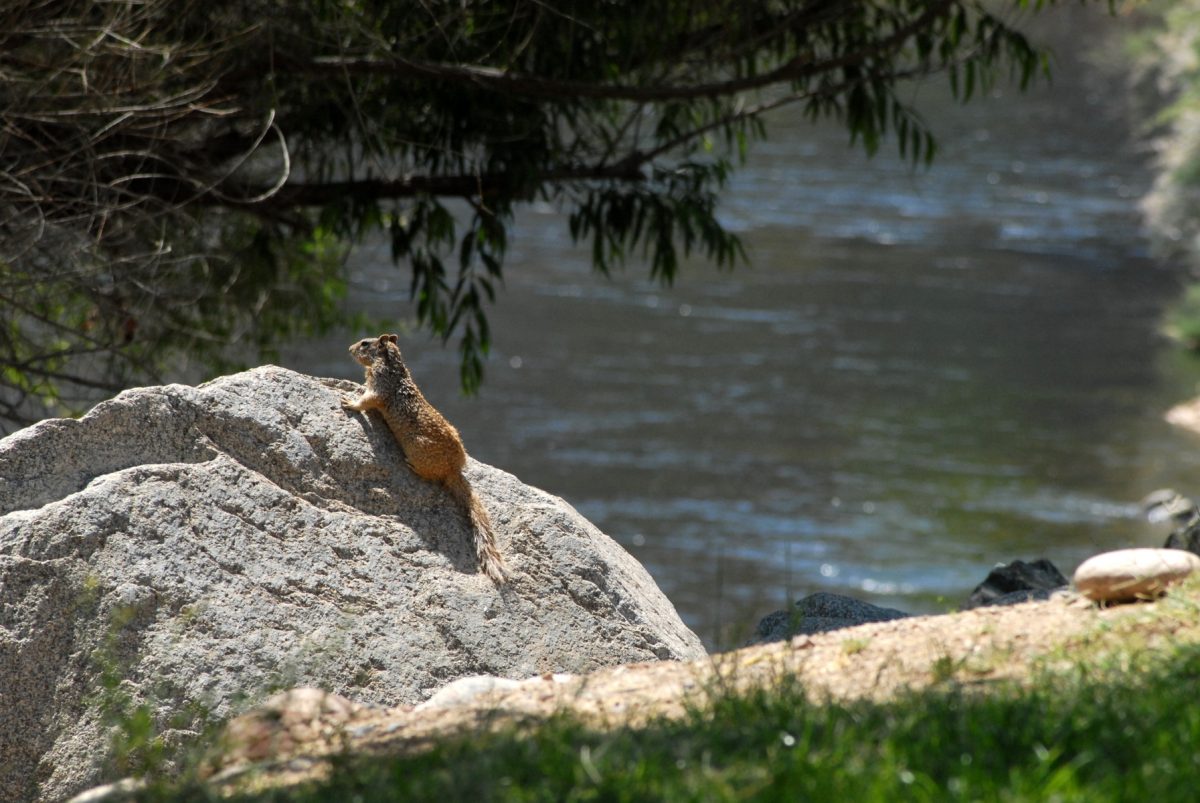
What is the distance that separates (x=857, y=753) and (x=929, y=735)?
8.3 inches

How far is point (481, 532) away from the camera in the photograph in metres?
5.18

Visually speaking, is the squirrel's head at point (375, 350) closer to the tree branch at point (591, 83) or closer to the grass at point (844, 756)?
the grass at point (844, 756)

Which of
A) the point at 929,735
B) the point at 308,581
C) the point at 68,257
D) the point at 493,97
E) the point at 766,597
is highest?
the point at 493,97

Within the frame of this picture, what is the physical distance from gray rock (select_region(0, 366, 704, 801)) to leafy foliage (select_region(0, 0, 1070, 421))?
2.21m

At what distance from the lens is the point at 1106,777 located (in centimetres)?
286

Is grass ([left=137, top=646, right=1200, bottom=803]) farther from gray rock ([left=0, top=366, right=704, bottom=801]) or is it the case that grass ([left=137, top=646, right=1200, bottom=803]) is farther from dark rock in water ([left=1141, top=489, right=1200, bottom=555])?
dark rock in water ([left=1141, top=489, right=1200, bottom=555])

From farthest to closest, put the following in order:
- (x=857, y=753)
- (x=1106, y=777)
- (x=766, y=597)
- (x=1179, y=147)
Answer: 1. (x=1179, y=147)
2. (x=766, y=597)
3. (x=857, y=753)
4. (x=1106, y=777)

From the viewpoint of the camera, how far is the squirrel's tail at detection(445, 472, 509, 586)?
5129mm

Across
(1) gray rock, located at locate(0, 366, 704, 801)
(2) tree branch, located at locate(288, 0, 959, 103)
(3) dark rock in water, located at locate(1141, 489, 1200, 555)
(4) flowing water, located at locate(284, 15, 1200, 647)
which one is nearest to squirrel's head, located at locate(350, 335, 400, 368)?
(1) gray rock, located at locate(0, 366, 704, 801)

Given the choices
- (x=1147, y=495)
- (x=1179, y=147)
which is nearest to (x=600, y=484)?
(x=1147, y=495)

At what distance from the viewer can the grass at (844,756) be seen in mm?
2846

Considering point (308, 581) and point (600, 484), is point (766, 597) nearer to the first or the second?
point (600, 484)

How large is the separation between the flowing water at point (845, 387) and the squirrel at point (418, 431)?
492cm

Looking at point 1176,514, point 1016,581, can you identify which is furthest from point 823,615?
point 1176,514
